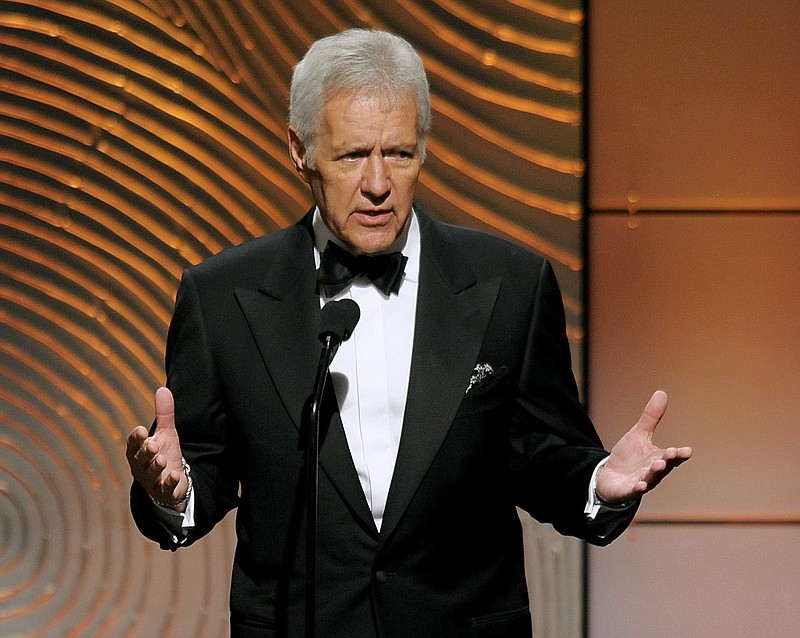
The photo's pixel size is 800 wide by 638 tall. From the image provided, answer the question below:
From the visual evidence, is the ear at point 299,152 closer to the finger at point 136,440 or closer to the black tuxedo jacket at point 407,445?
the black tuxedo jacket at point 407,445

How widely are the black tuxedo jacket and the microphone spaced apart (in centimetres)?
23

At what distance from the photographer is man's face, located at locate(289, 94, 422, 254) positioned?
178 centimetres

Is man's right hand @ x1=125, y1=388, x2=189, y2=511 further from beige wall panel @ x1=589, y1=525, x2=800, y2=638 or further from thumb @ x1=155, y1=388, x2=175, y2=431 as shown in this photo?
beige wall panel @ x1=589, y1=525, x2=800, y2=638

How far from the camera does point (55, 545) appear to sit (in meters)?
3.32

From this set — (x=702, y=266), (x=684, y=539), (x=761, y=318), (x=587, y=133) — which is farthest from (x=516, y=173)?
(x=684, y=539)

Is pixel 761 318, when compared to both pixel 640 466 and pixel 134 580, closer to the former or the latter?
pixel 640 466

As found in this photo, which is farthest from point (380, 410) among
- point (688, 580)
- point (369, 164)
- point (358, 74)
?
point (688, 580)

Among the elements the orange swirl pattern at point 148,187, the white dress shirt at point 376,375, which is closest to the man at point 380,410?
the white dress shirt at point 376,375

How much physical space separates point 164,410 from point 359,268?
1.47ft

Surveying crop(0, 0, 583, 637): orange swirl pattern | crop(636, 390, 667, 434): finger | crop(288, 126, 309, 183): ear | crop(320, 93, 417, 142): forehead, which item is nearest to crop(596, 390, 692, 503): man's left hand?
crop(636, 390, 667, 434): finger

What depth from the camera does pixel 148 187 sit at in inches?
127

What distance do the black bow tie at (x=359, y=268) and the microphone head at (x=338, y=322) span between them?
1.20 feet

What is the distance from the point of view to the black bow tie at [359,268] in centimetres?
193

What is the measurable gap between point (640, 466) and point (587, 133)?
167 cm
